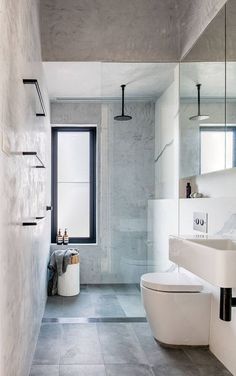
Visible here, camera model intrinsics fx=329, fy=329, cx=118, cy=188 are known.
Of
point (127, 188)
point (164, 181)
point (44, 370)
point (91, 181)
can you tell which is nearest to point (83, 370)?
point (44, 370)

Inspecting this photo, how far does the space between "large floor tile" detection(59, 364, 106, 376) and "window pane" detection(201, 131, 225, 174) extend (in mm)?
1559

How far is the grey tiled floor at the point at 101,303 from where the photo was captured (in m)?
3.07

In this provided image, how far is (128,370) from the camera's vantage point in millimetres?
2094

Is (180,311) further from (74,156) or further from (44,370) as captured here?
(74,156)

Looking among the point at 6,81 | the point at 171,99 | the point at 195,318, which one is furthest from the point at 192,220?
the point at 6,81

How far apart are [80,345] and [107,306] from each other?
0.85m

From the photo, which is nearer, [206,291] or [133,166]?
[206,291]

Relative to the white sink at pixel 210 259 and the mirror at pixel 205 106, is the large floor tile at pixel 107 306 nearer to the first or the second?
the white sink at pixel 210 259

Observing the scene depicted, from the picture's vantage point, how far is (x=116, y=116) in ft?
11.5

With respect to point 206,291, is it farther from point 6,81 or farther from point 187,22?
point 187,22

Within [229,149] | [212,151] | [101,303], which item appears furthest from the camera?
[101,303]

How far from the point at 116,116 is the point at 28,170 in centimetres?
176

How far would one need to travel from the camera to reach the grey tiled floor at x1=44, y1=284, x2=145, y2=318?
3072 millimetres

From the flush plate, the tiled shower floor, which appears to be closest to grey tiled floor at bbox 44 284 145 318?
the tiled shower floor
